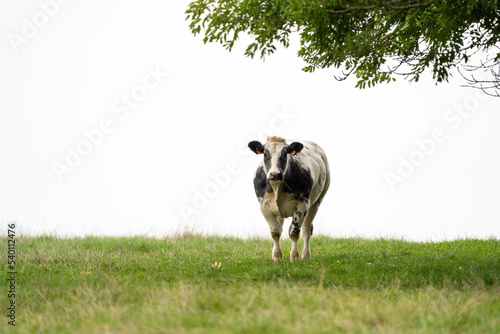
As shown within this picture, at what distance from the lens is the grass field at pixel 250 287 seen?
250 inches

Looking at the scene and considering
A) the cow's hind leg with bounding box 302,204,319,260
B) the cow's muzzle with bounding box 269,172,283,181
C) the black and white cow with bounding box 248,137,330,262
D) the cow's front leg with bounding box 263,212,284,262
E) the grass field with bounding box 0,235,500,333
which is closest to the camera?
the grass field with bounding box 0,235,500,333

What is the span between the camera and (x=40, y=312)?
818cm

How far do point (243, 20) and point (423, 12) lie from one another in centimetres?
394

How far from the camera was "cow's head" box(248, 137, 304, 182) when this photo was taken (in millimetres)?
10594

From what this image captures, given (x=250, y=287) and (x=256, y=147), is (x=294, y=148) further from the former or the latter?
(x=250, y=287)

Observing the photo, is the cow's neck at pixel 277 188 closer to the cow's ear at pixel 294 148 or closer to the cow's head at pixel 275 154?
the cow's head at pixel 275 154

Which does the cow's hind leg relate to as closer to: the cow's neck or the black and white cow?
the black and white cow

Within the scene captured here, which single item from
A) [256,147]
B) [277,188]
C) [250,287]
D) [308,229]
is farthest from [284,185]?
[250,287]

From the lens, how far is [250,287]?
8219 mm

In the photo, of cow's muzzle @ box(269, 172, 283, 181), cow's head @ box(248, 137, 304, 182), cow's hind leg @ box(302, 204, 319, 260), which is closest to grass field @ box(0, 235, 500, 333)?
cow's hind leg @ box(302, 204, 319, 260)

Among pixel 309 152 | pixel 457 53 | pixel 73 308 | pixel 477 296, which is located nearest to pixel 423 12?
pixel 457 53

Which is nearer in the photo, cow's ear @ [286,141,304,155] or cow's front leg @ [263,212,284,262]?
cow's ear @ [286,141,304,155]

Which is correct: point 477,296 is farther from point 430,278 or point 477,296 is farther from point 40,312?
point 40,312

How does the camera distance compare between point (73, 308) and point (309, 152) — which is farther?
point (309, 152)
